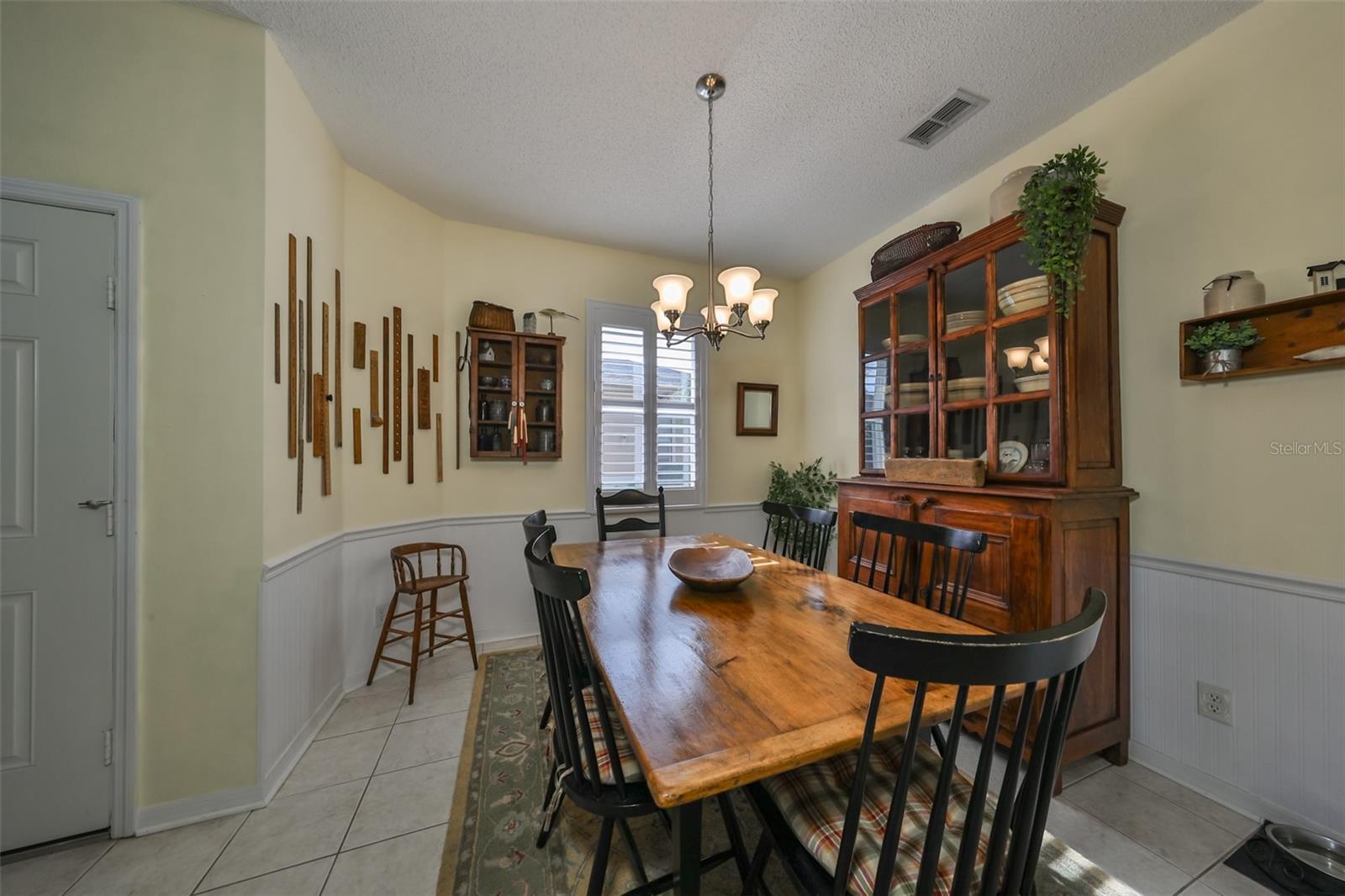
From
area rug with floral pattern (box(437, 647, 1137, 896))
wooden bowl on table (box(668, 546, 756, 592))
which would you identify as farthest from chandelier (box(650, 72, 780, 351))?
area rug with floral pattern (box(437, 647, 1137, 896))

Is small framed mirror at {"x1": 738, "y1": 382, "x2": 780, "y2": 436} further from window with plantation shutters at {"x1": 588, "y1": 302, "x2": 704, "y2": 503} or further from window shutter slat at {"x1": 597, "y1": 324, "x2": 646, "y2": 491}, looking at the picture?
window shutter slat at {"x1": 597, "y1": 324, "x2": 646, "y2": 491}

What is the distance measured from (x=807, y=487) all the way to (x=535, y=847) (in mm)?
2954

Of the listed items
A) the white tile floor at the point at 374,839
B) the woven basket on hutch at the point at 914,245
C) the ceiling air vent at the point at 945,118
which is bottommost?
the white tile floor at the point at 374,839

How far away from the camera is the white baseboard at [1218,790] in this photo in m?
1.59

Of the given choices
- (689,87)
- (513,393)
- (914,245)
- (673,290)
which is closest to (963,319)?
(914,245)

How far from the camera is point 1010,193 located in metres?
2.07

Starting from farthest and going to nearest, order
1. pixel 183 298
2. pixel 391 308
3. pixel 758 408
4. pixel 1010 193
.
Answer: pixel 758 408
pixel 391 308
pixel 1010 193
pixel 183 298

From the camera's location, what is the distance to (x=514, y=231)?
3406mm

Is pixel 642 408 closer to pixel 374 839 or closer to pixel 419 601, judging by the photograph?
pixel 419 601

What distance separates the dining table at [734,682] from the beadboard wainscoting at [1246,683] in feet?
3.87

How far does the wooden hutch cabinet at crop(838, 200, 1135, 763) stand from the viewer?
1.85m

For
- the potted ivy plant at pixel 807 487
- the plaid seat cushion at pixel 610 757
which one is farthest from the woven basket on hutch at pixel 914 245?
the plaid seat cushion at pixel 610 757

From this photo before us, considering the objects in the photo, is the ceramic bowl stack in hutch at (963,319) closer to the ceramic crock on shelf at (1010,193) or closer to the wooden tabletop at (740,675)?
the ceramic crock on shelf at (1010,193)

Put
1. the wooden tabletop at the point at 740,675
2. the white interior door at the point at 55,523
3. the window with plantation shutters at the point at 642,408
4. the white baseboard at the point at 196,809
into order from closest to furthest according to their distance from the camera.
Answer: the wooden tabletop at the point at 740,675 < the white interior door at the point at 55,523 < the white baseboard at the point at 196,809 < the window with plantation shutters at the point at 642,408
